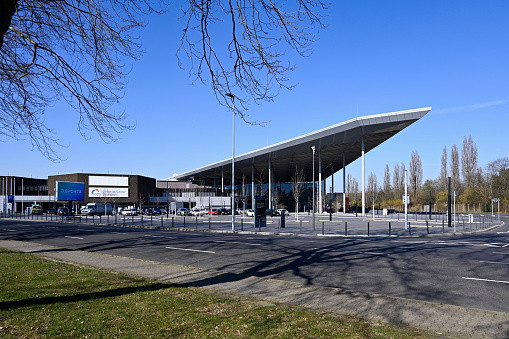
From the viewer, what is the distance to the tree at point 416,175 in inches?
3548

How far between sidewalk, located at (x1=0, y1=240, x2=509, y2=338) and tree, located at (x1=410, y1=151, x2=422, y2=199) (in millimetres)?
87904

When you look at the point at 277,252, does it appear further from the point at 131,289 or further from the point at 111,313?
the point at 111,313

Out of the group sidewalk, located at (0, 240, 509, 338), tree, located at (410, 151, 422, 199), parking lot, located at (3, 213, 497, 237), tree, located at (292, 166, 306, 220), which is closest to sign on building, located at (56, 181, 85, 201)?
parking lot, located at (3, 213, 497, 237)

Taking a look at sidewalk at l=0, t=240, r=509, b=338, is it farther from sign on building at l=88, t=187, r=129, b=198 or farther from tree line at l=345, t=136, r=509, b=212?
sign on building at l=88, t=187, r=129, b=198

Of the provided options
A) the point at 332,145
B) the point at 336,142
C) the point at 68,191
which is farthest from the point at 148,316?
the point at 68,191

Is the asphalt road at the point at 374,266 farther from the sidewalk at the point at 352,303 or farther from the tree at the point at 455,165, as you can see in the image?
the tree at the point at 455,165

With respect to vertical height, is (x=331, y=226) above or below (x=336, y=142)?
below

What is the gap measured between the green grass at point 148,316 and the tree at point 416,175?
297ft

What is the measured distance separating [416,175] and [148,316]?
3683 inches

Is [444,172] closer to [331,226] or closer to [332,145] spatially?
[332,145]

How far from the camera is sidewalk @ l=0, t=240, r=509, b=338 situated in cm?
615

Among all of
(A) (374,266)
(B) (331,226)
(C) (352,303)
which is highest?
(C) (352,303)

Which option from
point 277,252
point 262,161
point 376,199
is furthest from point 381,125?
point 376,199

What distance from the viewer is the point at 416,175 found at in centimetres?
9038
